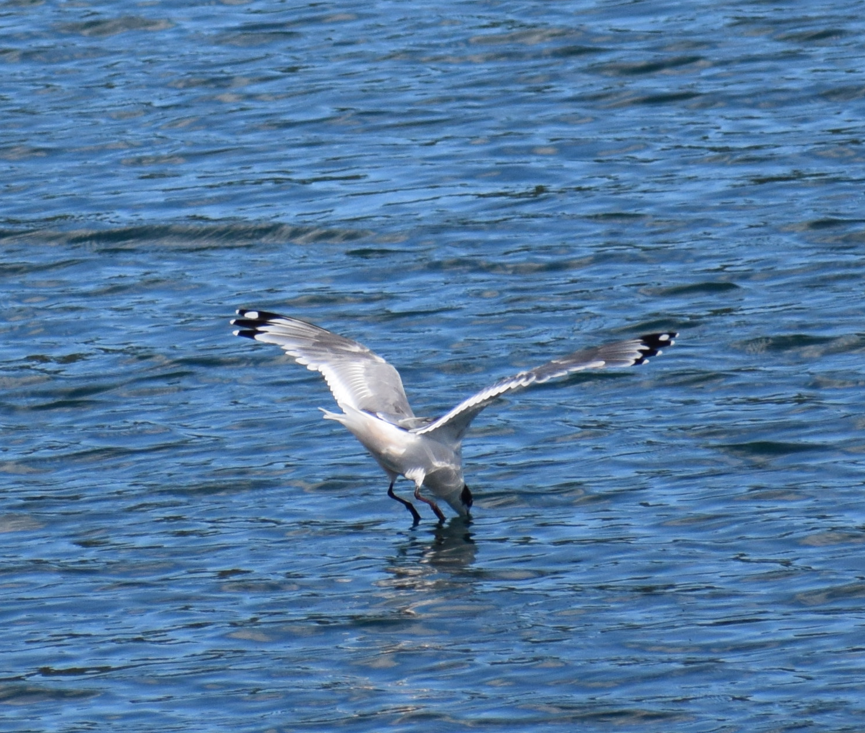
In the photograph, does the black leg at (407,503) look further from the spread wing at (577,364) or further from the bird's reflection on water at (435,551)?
the spread wing at (577,364)

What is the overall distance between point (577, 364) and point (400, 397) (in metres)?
1.58

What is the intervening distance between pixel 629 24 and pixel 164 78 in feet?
16.8

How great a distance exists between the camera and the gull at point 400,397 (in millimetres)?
10047

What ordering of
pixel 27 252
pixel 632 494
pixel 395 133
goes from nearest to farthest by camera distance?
1. pixel 632 494
2. pixel 27 252
3. pixel 395 133

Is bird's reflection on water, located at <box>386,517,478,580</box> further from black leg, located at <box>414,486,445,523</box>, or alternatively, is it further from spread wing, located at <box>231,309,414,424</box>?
spread wing, located at <box>231,309,414,424</box>

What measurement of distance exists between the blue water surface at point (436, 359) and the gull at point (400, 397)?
34cm

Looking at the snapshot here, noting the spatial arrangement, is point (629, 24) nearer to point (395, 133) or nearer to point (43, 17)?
point (395, 133)

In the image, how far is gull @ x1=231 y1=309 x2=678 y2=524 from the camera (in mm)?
10047

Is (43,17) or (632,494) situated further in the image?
(43,17)

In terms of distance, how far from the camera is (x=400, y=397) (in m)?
11.3

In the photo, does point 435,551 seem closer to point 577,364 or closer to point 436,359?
point 577,364

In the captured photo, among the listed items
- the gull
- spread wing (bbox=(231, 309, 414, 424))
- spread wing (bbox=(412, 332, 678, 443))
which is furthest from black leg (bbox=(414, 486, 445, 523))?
spread wing (bbox=(412, 332, 678, 443))

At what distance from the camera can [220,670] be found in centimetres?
888

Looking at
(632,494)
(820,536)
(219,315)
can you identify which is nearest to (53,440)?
(219,315)
